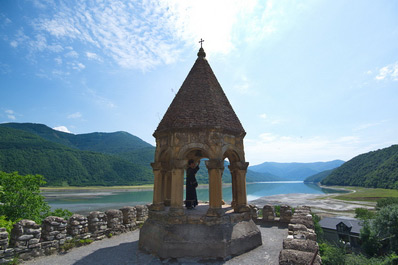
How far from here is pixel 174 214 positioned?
6828 mm

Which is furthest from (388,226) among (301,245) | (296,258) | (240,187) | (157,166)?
(157,166)

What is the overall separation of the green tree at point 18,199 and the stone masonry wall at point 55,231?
5.19 m

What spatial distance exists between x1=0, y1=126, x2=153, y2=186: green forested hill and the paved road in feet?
277

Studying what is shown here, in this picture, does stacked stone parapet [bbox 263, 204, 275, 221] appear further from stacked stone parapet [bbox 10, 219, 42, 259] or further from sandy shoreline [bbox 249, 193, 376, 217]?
sandy shoreline [bbox 249, 193, 376, 217]

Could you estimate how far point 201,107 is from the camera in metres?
7.65

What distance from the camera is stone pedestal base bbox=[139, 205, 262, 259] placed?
6.29 m

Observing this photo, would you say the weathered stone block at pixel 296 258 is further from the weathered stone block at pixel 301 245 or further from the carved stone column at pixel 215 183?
the carved stone column at pixel 215 183

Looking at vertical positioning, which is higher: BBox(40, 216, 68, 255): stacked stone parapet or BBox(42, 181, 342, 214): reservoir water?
BBox(40, 216, 68, 255): stacked stone parapet

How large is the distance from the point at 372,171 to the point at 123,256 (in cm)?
12167

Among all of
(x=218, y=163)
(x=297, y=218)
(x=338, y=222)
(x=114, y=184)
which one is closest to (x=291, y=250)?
(x=218, y=163)

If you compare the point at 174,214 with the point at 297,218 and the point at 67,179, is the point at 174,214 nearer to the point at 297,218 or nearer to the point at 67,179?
the point at 297,218

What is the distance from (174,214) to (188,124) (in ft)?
9.69

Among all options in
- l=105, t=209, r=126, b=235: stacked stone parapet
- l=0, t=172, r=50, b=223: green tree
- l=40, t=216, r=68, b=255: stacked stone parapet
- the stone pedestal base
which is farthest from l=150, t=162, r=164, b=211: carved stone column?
l=0, t=172, r=50, b=223: green tree

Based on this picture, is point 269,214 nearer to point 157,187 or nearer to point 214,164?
point 214,164
